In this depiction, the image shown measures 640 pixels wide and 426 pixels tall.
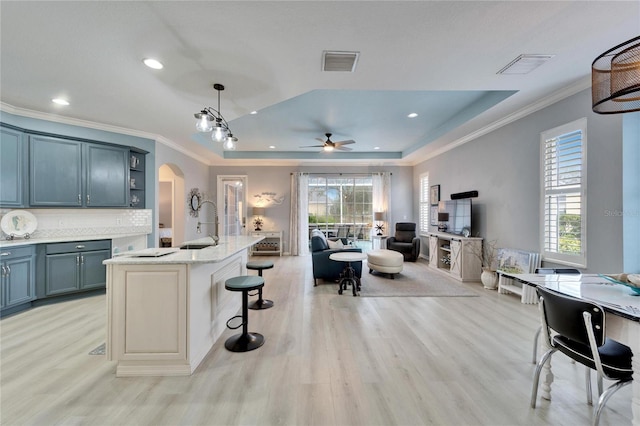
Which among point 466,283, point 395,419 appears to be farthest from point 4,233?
point 466,283

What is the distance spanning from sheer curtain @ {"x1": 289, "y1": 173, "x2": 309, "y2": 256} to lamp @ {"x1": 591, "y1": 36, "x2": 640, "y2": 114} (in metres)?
6.56

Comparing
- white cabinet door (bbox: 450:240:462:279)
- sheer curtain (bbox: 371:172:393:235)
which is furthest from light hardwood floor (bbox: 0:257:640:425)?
sheer curtain (bbox: 371:172:393:235)

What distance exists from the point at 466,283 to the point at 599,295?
3.33 m

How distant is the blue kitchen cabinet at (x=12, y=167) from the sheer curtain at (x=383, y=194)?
7.12 m

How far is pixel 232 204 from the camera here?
8023mm

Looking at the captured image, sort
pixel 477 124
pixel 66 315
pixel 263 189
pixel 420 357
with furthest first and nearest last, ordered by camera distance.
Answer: pixel 263 189 < pixel 477 124 < pixel 66 315 < pixel 420 357

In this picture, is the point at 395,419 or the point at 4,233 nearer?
the point at 395,419

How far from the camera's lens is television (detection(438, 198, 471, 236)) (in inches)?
197

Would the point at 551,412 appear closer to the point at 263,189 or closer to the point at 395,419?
the point at 395,419

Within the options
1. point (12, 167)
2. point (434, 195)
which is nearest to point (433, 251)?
point (434, 195)

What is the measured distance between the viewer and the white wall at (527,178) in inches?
108

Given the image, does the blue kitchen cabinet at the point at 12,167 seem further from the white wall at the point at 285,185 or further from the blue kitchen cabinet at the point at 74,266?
the white wall at the point at 285,185

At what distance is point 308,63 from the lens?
2.46 m

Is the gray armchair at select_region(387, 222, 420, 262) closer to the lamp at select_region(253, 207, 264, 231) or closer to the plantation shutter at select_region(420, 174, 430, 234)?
the plantation shutter at select_region(420, 174, 430, 234)
